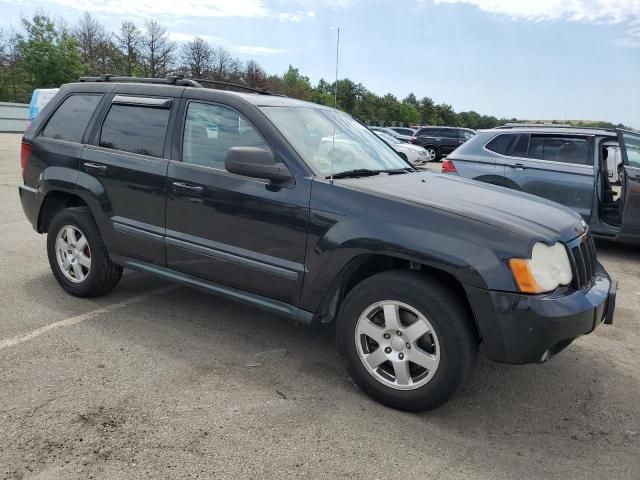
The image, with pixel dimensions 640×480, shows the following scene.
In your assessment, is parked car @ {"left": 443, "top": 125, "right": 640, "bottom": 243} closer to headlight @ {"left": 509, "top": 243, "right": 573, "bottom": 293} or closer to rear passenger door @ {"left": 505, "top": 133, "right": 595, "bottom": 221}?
rear passenger door @ {"left": 505, "top": 133, "right": 595, "bottom": 221}

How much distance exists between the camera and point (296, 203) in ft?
11.2

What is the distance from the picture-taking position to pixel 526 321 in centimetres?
281

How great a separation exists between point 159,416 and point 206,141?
6.26 ft

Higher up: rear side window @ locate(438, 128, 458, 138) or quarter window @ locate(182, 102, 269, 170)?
rear side window @ locate(438, 128, 458, 138)

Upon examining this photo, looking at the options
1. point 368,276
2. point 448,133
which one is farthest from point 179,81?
point 448,133

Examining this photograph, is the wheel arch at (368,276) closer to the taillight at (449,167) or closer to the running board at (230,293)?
the running board at (230,293)

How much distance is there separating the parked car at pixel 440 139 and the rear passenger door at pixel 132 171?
23771 mm

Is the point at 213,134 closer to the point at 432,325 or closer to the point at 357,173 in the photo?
the point at 357,173

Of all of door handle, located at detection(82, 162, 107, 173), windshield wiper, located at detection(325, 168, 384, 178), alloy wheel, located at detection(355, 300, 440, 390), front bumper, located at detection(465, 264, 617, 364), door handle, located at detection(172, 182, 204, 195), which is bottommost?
alloy wheel, located at detection(355, 300, 440, 390)

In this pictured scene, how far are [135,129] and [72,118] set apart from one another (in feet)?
2.66

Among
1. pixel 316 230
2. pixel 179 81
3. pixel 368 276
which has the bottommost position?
pixel 368 276

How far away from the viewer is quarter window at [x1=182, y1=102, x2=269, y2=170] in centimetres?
377

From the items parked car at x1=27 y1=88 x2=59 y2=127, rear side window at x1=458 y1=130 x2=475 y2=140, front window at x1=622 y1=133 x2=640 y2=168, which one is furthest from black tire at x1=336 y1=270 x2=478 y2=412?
rear side window at x1=458 y1=130 x2=475 y2=140

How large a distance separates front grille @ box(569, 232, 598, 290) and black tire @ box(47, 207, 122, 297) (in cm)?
344
